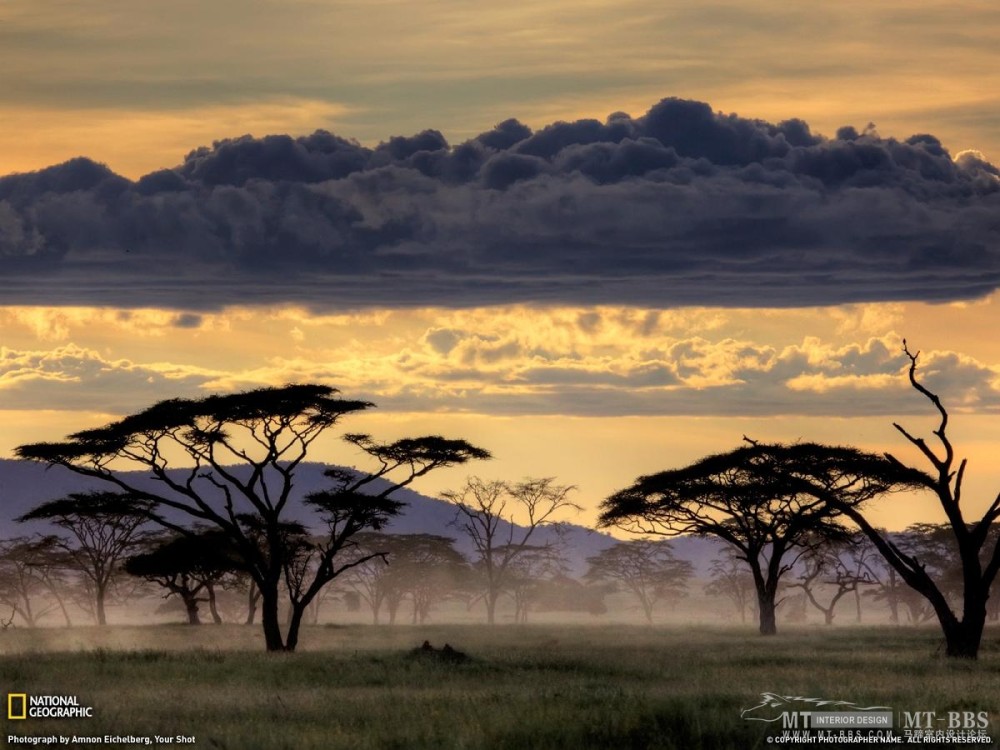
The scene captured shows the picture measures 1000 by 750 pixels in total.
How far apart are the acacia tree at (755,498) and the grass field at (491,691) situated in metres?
8.64

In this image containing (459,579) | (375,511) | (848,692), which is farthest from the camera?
(459,579)

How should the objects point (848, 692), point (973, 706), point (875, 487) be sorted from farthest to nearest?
point (875, 487) < point (848, 692) < point (973, 706)

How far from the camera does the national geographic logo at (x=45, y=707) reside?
27312 millimetres

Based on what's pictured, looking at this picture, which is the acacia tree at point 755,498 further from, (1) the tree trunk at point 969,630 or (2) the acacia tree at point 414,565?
(2) the acacia tree at point 414,565

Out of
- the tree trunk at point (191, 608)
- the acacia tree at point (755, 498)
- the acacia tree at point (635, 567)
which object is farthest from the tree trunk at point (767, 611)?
the acacia tree at point (635, 567)

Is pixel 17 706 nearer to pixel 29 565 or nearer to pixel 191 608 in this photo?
pixel 191 608

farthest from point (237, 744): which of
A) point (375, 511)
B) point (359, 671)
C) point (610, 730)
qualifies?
point (375, 511)

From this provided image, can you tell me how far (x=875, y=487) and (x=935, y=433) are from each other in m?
24.0

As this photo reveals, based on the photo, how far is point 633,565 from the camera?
516 feet

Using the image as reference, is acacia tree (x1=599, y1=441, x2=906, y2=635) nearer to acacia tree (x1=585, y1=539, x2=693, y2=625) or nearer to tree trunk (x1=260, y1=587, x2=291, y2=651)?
tree trunk (x1=260, y1=587, x2=291, y2=651)

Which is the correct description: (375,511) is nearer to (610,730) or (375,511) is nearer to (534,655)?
(534,655)

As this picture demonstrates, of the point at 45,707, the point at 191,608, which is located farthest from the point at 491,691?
the point at 191,608

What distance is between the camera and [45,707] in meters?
28.7

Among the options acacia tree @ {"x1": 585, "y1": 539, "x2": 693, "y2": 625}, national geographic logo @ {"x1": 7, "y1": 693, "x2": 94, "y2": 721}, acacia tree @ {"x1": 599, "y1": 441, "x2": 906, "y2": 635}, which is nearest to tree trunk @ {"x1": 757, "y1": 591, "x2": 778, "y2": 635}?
acacia tree @ {"x1": 599, "y1": 441, "x2": 906, "y2": 635}
